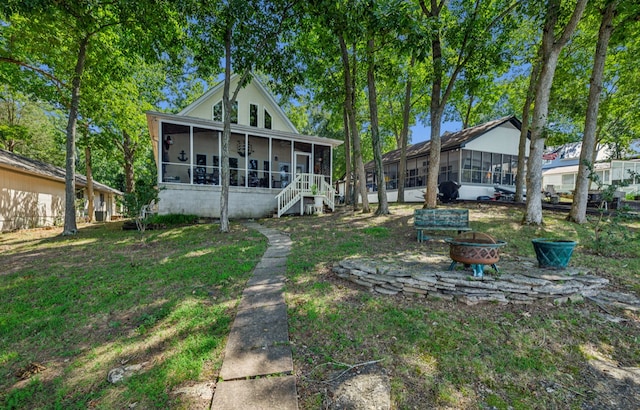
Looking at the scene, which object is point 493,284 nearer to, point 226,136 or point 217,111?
point 226,136

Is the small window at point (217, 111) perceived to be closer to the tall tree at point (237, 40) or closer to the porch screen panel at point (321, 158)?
the tall tree at point (237, 40)

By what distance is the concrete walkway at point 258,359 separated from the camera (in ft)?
6.66

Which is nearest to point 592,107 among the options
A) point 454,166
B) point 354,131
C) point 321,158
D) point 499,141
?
point 354,131

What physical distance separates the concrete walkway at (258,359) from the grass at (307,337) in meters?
0.13

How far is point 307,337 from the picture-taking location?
295 centimetres

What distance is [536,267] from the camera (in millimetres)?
4684

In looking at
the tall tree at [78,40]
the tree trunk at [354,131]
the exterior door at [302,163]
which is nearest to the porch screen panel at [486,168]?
the tree trunk at [354,131]

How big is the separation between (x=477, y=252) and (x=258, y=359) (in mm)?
3365

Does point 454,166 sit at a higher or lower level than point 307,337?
higher

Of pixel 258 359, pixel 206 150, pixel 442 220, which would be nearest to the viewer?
pixel 258 359

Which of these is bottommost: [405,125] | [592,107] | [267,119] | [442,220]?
[442,220]

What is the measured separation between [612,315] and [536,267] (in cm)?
129

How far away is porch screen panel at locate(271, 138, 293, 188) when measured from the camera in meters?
16.2

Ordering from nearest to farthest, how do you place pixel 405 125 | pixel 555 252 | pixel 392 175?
pixel 555 252 < pixel 405 125 < pixel 392 175
